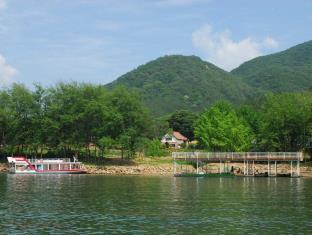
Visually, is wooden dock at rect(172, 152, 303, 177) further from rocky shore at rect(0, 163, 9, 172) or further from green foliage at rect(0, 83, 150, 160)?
rocky shore at rect(0, 163, 9, 172)

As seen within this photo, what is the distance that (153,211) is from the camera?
43.6 metres

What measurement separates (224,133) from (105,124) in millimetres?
25555

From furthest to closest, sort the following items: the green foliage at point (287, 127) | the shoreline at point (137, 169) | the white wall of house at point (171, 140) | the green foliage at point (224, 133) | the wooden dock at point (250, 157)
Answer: the white wall of house at point (171, 140) → the green foliage at point (224, 133) → the green foliage at point (287, 127) → the shoreline at point (137, 169) → the wooden dock at point (250, 157)

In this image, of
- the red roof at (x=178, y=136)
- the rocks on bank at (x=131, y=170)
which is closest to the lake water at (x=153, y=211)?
the rocks on bank at (x=131, y=170)

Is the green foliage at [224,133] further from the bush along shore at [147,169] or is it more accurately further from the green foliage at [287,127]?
the bush along shore at [147,169]

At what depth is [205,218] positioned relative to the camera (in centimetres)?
3997

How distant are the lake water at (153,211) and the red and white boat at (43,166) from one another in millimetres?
41617

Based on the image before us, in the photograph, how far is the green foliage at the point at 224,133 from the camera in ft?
372

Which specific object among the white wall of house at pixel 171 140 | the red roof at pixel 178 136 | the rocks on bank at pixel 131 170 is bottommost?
the rocks on bank at pixel 131 170

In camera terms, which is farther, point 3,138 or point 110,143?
point 3,138

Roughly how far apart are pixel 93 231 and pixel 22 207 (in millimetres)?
13739

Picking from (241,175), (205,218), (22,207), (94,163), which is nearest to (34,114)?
(94,163)

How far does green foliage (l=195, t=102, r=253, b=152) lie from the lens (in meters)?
113

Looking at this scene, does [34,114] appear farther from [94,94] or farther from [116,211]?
[116,211]
